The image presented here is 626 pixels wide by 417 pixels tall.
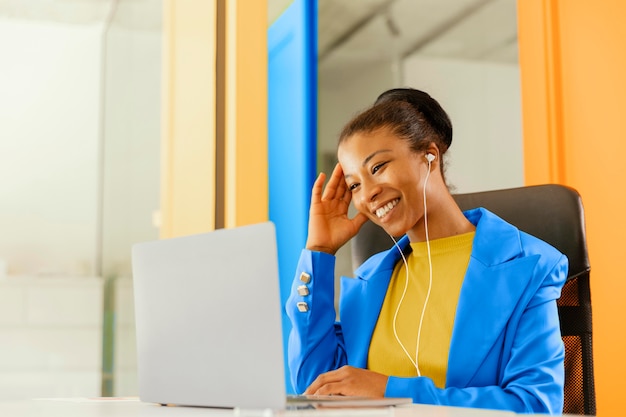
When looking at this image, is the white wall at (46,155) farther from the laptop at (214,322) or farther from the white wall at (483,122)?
the laptop at (214,322)

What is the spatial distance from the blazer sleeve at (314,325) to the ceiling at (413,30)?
208cm

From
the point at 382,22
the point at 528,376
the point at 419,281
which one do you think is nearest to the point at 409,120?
the point at 419,281

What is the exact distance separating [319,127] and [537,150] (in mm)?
1438

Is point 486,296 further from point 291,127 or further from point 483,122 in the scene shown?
point 483,122

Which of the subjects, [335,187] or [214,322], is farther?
[335,187]

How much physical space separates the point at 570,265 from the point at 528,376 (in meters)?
0.33

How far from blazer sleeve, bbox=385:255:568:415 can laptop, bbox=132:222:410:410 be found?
10.3 inches

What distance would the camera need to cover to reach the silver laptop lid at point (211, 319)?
845mm

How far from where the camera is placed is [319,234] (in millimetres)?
1691

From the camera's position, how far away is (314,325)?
1.61 m

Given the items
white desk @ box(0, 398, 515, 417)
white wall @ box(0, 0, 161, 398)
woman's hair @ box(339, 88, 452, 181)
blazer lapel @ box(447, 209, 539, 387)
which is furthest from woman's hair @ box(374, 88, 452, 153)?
white wall @ box(0, 0, 161, 398)

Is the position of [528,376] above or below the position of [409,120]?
below

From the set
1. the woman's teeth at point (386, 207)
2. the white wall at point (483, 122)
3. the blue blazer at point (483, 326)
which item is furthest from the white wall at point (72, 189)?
the woman's teeth at point (386, 207)

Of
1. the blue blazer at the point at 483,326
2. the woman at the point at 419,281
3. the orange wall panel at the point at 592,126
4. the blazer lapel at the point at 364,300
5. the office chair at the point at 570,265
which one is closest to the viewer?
the blue blazer at the point at 483,326
